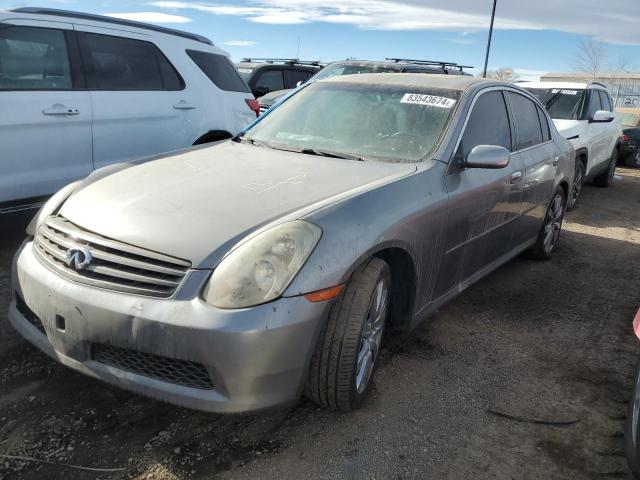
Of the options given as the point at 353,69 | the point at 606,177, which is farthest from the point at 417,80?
the point at 606,177

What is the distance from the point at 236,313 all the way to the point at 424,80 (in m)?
2.48

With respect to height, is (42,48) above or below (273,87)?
above

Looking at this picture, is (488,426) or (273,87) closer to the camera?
(488,426)

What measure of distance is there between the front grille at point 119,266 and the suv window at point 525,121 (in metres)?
3.08

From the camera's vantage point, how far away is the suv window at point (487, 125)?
3.57 meters

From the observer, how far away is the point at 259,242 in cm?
233

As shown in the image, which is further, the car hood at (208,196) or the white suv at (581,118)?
A: the white suv at (581,118)

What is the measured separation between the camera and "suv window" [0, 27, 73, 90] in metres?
4.24

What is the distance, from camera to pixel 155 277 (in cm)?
232

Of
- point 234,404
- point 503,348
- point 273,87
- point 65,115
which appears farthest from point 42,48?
point 273,87

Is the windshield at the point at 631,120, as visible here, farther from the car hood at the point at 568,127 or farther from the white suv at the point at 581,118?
the car hood at the point at 568,127

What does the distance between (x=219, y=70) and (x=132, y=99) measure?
4.33 ft

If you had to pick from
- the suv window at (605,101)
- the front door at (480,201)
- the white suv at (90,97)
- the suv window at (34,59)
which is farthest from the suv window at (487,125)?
the suv window at (605,101)

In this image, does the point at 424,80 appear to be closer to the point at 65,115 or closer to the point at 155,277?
the point at 155,277
